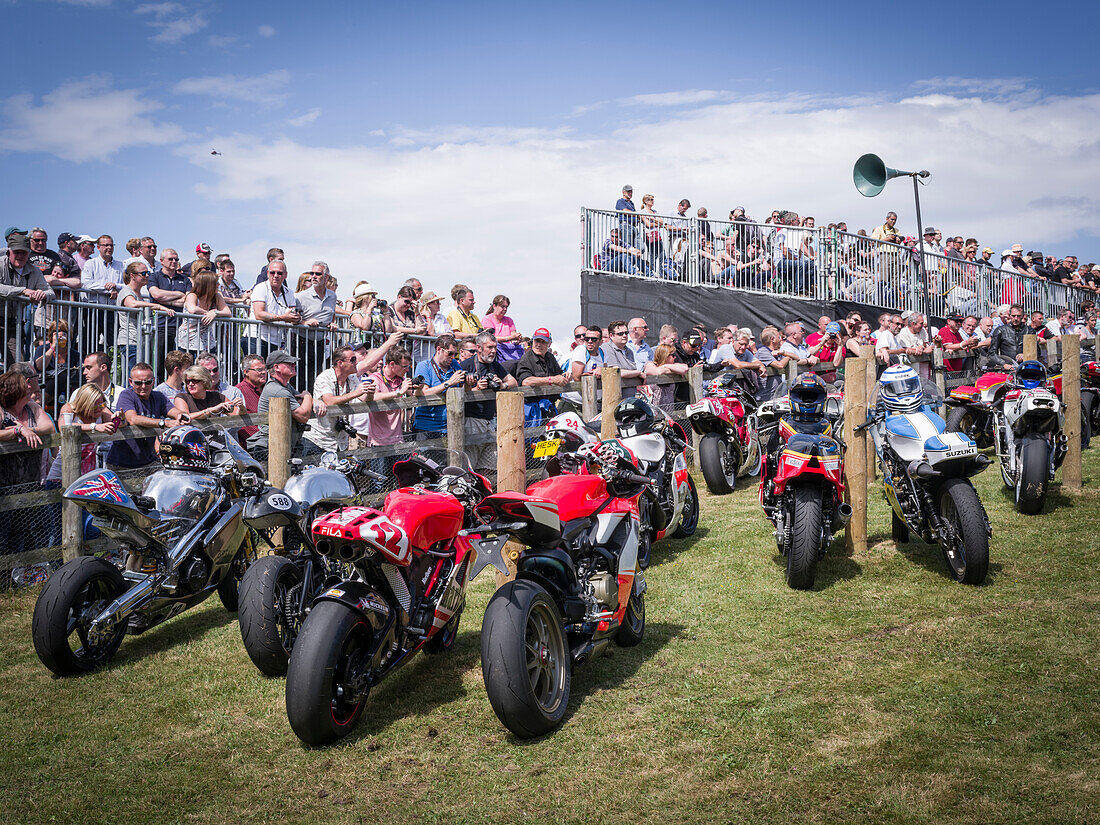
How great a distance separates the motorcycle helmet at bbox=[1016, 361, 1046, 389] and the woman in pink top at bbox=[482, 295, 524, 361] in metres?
5.71

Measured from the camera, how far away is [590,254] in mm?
21203

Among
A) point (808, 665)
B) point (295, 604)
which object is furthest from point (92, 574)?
point (808, 665)

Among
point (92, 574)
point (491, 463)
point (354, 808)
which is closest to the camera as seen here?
point (354, 808)

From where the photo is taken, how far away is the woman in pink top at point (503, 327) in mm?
12422

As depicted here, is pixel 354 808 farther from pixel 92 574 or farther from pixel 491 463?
pixel 491 463

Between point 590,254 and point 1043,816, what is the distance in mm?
17990

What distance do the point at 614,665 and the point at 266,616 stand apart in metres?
2.12

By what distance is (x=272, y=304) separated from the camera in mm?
11062

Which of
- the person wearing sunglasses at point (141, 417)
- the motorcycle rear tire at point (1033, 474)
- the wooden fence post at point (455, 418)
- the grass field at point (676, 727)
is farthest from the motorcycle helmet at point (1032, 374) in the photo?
the person wearing sunglasses at point (141, 417)

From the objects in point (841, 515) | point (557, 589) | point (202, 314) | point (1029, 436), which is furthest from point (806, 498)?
point (202, 314)

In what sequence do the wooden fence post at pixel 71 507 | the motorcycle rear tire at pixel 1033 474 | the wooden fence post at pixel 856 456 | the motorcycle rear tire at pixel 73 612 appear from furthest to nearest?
1. the motorcycle rear tire at pixel 1033 474
2. the wooden fence post at pixel 856 456
3. the wooden fence post at pixel 71 507
4. the motorcycle rear tire at pixel 73 612

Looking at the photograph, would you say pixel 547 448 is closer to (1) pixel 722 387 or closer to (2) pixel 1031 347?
(1) pixel 722 387

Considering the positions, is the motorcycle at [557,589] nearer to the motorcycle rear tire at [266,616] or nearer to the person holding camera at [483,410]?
the motorcycle rear tire at [266,616]

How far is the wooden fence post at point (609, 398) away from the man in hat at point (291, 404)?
270 centimetres
